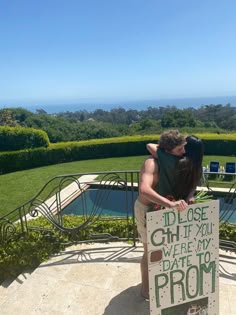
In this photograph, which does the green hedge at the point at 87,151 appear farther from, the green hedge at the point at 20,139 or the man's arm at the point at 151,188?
the man's arm at the point at 151,188

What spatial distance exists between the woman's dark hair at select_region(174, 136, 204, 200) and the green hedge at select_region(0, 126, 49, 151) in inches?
509

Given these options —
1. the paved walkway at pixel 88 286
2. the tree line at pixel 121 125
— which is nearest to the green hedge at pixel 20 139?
the tree line at pixel 121 125

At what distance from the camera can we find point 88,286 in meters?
3.21

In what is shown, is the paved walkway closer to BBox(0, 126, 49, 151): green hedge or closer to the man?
the man

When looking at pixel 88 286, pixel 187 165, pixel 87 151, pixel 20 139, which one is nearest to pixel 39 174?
pixel 20 139

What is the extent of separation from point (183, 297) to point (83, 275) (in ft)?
4.73

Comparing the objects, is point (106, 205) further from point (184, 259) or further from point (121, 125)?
point (121, 125)

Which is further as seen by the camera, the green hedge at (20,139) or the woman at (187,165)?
the green hedge at (20,139)

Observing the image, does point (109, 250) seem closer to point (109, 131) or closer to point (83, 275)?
point (83, 275)

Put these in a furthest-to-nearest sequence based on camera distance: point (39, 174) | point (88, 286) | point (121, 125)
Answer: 1. point (121, 125)
2. point (39, 174)
3. point (88, 286)

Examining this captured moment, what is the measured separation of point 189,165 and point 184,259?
74 centimetres

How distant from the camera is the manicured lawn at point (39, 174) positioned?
9058 millimetres

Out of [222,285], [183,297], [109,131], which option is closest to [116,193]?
[222,285]

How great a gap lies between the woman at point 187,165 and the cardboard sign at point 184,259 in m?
0.26
